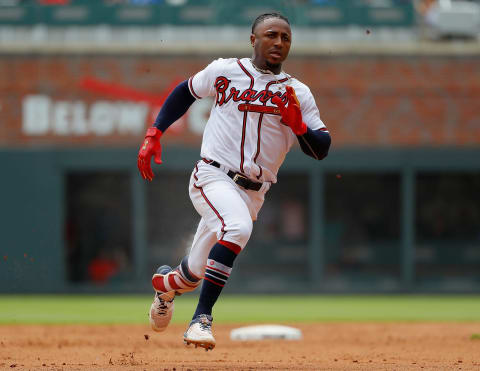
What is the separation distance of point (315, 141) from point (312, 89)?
30.6 ft

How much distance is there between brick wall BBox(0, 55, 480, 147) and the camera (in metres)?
14.7

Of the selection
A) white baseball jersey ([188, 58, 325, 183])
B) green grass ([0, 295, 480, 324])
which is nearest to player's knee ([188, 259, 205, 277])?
white baseball jersey ([188, 58, 325, 183])

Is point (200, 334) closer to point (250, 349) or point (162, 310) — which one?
point (162, 310)

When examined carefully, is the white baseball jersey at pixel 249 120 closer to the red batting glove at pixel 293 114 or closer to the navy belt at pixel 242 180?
the navy belt at pixel 242 180

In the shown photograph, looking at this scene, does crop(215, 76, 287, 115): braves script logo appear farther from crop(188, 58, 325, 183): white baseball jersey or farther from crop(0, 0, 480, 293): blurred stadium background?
crop(0, 0, 480, 293): blurred stadium background

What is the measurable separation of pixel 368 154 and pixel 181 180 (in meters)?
3.22

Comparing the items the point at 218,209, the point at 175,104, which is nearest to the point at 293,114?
the point at 218,209

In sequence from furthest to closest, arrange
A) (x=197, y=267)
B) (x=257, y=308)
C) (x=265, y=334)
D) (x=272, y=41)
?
(x=257, y=308)
(x=265, y=334)
(x=197, y=267)
(x=272, y=41)

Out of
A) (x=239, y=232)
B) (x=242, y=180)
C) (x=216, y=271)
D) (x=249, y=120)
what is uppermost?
(x=249, y=120)

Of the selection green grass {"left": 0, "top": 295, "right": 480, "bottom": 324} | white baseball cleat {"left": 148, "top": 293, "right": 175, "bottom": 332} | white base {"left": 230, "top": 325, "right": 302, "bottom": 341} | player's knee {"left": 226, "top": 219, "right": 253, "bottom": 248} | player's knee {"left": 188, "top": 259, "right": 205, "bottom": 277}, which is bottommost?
green grass {"left": 0, "top": 295, "right": 480, "bottom": 324}

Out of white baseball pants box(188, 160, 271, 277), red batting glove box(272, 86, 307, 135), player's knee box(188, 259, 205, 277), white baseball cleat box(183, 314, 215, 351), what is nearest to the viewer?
white baseball cleat box(183, 314, 215, 351)

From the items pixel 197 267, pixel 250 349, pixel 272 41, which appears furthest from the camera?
pixel 250 349

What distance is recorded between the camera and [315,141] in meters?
5.47

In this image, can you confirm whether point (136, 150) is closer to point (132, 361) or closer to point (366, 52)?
point (366, 52)
